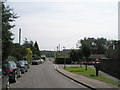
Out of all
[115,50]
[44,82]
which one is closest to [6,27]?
[44,82]

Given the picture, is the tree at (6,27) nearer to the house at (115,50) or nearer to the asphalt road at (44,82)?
the asphalt road at (44,82)

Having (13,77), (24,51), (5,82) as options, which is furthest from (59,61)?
(5,82)

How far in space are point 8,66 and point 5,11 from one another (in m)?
11.2

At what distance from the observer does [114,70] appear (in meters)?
24.5

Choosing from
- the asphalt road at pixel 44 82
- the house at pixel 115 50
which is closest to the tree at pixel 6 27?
the asphalt road at pixel 44 82

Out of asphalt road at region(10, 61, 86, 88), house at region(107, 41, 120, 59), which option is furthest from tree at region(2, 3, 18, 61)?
house at region(107, 41, 120, 59)

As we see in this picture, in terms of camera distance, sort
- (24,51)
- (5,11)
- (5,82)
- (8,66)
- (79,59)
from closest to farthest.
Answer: (5,82), (8,66), (5,11), (79,59), (24,51)

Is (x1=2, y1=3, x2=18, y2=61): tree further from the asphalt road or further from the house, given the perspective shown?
the house

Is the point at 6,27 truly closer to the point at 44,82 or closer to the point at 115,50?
the point at 44,82

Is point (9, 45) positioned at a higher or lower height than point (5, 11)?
lower

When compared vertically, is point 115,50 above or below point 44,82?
above

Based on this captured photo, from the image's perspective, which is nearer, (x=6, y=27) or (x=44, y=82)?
(x=44, y=82)

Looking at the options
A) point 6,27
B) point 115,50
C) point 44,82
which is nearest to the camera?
point 44,82

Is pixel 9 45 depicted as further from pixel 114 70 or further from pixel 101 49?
pixel 101 49
